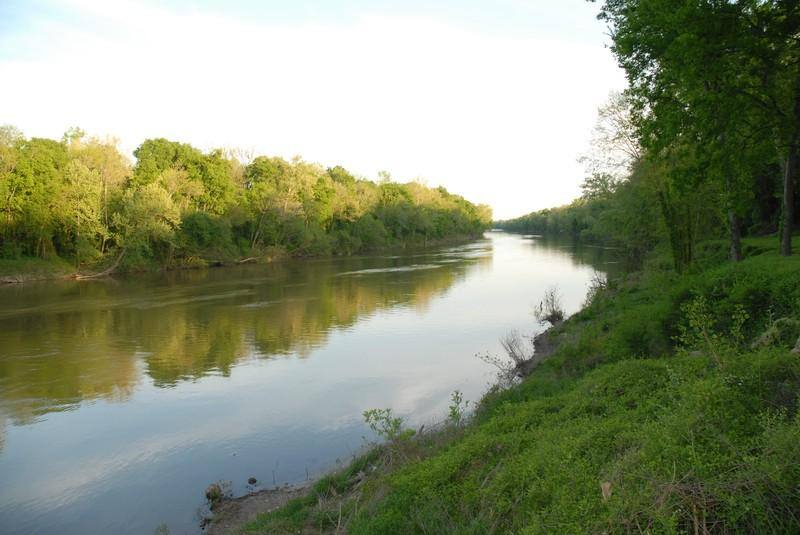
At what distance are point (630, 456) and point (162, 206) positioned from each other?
47013mm

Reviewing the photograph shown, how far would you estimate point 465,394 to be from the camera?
14.8 m

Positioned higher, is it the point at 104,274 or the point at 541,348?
the point at 104,274

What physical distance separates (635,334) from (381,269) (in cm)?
3970

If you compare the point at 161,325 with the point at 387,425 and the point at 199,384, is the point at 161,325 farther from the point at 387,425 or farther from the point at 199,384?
the point at 387,425

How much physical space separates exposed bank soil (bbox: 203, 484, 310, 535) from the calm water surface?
15.9 inches

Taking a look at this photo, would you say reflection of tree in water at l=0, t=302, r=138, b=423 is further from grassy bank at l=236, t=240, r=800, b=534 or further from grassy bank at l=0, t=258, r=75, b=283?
grassy bank at l=0, t=258, r=75, b=283

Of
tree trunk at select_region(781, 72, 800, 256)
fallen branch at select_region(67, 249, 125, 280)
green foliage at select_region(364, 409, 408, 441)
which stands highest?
tree trunk at select_region(781, 72, 800, 256)

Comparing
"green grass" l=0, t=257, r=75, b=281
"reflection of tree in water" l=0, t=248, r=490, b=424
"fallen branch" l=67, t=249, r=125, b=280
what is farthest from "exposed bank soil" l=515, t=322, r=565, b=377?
"green grass" l=0, t=257, r=75, b=281

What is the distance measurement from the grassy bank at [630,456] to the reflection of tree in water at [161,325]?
36.6 feet

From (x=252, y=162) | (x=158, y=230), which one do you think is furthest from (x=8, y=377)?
(x=252, y=162)

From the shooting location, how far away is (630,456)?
4.84 metres

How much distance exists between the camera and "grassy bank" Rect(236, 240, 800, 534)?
3.85 meters

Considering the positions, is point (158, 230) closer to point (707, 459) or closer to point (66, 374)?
point (66, 374)

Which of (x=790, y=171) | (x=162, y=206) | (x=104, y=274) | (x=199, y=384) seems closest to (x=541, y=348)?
(x=790, y=171)
